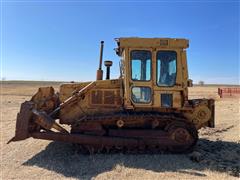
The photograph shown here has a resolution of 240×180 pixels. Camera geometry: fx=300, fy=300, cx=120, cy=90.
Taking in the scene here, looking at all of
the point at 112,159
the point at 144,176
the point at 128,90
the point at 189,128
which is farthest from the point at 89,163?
the point at 189,128

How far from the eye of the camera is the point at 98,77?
966 cm

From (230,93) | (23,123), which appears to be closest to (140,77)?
(23,123)

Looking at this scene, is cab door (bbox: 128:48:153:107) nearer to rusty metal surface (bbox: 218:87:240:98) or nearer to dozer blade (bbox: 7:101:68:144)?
dozer blade (bbox: 7:101:68:144)

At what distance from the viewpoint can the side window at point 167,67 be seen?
28.9 feet

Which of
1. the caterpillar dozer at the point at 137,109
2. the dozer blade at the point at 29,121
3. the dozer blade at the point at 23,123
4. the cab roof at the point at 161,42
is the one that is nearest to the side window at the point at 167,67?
the caterpillar dozer at the point at 137,109

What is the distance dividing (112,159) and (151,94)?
2157 mm

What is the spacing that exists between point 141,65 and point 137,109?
1.32 meters

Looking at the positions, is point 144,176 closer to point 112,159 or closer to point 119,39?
point 112,159

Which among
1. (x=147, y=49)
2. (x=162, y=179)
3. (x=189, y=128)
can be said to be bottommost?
(x=162, y=179)

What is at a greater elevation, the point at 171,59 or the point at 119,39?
the point at 119,39

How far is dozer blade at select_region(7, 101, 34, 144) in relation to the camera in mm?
8516

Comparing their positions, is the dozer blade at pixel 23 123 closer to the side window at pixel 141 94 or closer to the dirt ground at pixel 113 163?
the dirt ground at pixel 113 163

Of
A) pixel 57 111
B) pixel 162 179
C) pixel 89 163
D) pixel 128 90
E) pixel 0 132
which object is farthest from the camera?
pixel 0 132

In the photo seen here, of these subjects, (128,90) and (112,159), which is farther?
(128,90)
